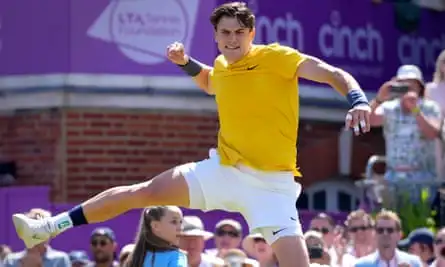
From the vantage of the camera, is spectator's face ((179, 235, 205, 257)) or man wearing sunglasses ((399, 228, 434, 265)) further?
man wearing sunglasses ((399, 228, 434, 265))

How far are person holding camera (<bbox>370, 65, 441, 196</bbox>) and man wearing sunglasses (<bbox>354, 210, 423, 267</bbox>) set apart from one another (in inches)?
75.8

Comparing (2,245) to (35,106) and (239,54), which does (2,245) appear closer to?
(35,106)

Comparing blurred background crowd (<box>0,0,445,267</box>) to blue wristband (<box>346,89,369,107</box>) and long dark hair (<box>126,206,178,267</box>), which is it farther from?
blue wristband (<box>346,89,369,107</box>)

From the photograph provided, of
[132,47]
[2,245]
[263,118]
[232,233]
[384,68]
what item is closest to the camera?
[263,118]

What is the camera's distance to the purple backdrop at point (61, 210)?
15875 millimetres

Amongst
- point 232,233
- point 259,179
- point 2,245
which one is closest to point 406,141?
point 232,233

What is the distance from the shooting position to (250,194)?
9930 millimetres

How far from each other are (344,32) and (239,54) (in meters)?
9.41

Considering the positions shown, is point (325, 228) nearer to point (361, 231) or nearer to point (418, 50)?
point (361, 231)

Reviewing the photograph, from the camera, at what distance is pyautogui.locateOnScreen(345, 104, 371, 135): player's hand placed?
9.17m

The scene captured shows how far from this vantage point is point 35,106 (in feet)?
61.3

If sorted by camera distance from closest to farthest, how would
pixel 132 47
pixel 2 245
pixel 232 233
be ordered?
pixel 232 233, pixel 2 245, pixel 132 47

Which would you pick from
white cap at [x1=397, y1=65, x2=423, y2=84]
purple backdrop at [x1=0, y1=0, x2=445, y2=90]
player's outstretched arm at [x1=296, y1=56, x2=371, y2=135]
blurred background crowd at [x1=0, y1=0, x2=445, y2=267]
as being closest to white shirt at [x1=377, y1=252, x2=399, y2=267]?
white cap at [x1=397, y1=65, x2=423, y2=84]

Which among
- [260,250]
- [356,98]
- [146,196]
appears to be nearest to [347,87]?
[356,98]
